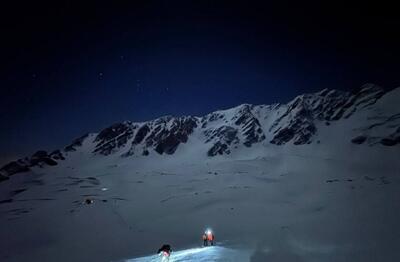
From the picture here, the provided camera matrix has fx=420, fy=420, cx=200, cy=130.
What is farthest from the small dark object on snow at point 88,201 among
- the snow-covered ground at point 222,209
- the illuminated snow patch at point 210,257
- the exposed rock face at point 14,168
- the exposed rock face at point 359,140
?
the exposed rock face at point 359,140

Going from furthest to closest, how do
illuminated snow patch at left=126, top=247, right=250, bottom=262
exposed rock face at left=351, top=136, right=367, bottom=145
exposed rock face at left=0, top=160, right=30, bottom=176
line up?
exposed rock face at left=0, top=160, right=30, bottom=176 → exposed rock face at left=351, top=136, right=367, bottom=145 → illuminated snow patch at left=126, top=247, right=250, bottom=262

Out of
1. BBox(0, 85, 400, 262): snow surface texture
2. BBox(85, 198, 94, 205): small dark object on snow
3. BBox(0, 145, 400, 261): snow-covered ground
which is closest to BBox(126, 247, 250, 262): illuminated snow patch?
BBox(0, 85, 400, 262): snow surface texture

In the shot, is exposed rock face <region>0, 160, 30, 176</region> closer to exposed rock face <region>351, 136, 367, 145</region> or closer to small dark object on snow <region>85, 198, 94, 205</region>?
small dark object on snow <region>85, 198, 94, 205</region>

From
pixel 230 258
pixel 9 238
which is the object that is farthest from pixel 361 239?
pixel 9 238

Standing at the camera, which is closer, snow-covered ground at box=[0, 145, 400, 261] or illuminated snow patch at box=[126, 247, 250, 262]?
illuminated snow patch at box=[126, 247, 250, 262]

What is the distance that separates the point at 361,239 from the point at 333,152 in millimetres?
136411

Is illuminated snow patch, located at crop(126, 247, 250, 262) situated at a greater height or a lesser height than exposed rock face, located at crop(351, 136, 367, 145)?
lesser

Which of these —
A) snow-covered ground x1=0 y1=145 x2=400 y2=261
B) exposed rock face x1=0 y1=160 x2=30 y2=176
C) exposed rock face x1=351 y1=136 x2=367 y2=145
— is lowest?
snow-covered ground x1=0 y1=145 x2=400 y2=261

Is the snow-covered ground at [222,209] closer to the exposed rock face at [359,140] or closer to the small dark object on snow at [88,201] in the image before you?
the small dark object on snow at [88,201]

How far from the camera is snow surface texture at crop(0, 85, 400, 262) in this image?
42500 millimetres

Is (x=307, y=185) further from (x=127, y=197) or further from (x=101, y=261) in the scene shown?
(x=101, y=261)

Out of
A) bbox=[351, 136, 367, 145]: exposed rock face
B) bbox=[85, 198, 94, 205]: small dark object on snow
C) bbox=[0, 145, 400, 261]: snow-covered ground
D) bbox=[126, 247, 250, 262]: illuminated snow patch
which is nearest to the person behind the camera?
bbox=[126, 247, 250, 262]: illuminated snow patch

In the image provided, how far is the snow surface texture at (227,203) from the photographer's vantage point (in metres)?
42.5

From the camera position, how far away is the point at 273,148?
19538 centimetres
